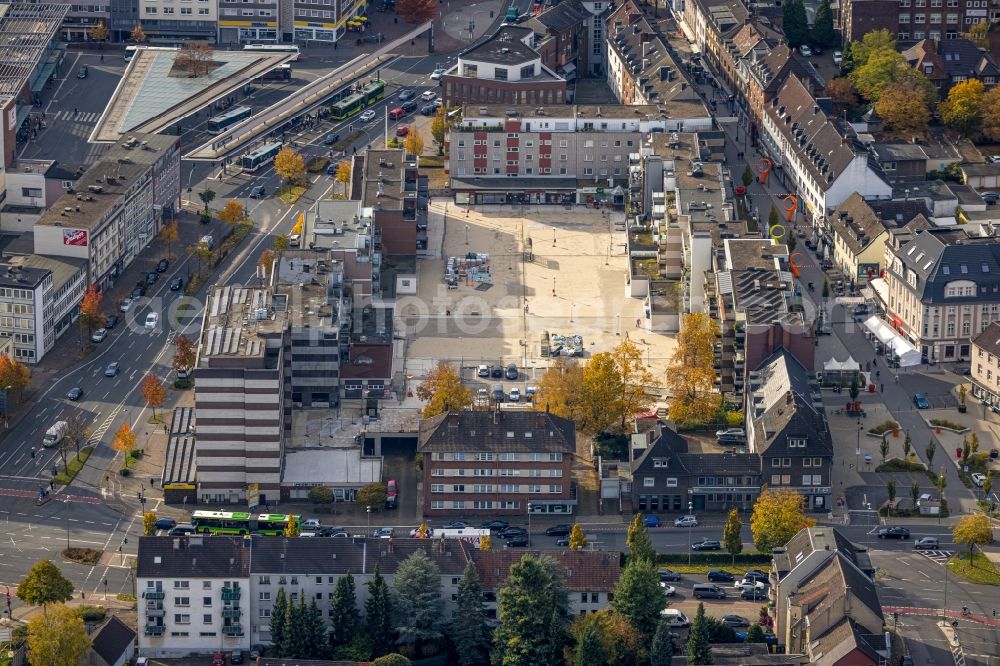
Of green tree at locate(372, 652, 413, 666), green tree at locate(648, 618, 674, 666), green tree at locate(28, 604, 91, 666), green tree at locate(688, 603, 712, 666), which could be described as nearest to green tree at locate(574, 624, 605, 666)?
green tree at locate(648, 618, 674, 666)

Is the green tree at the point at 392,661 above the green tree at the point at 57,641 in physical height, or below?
below

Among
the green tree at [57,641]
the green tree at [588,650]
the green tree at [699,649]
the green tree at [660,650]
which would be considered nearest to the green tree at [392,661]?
the green tree at [588,650]

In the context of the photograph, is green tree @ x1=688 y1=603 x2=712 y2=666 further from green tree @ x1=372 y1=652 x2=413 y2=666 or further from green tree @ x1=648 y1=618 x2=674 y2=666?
green tree @ x1=372 y1=652 x2=413 y2=666

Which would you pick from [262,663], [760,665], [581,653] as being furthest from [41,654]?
[760,665]

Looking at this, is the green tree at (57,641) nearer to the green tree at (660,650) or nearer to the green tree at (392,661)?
the green tree at (392,661)

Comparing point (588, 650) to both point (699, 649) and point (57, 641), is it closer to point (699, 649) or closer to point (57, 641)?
point (699, 649)

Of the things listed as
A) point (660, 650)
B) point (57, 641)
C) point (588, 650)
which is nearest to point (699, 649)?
point (660, 650)

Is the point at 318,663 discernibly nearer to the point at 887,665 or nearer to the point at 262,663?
the point at 262,663
